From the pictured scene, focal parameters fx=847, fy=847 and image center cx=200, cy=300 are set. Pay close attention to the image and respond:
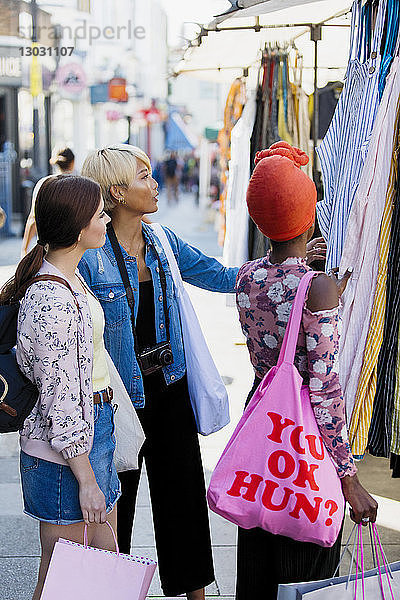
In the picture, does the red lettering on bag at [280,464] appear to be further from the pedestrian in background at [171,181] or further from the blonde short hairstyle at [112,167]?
the pedestrian in background at [171,181]

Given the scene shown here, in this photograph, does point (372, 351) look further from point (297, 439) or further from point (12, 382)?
point (12, 382)

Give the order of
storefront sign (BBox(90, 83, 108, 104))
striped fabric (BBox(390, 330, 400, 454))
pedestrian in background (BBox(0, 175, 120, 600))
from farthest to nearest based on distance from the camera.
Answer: storefront sign (BBox(90, 83, 108, 104)), striped fabric (BBox(390, 330, 400, 454)), pedestrian in background (BBox(0, 175, 120, 600))

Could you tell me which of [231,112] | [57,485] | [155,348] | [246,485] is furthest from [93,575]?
[231,112]

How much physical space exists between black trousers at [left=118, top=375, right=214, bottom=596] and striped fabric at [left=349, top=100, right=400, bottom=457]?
0.63 meters

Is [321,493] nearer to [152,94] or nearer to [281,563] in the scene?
[281,563]

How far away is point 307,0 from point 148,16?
40.0 meters

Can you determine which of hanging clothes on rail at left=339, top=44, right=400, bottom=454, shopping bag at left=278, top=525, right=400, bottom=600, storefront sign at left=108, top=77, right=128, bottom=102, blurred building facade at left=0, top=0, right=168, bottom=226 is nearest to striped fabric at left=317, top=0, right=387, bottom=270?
hanging clothes on rail at left=339, top=44, right=400, bottom=454

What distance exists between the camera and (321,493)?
2250 mm

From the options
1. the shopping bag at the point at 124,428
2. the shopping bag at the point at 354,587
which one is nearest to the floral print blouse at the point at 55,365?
the shopping bag at the point at 124,428

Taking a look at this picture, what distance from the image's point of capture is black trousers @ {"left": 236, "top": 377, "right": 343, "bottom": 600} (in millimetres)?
2443

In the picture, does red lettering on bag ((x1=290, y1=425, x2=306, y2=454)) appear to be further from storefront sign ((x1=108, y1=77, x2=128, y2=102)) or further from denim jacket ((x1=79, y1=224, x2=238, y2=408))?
storefront sign ((x1=108, y1=77, x2=128, y2=102))

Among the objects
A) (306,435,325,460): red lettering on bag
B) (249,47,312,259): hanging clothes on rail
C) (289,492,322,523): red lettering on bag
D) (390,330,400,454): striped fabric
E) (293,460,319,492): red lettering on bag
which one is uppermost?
(249,47,312,259): hanging clothes on rail

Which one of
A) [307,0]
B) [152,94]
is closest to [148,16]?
[152,94]

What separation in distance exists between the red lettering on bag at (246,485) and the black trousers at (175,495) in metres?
0.87
